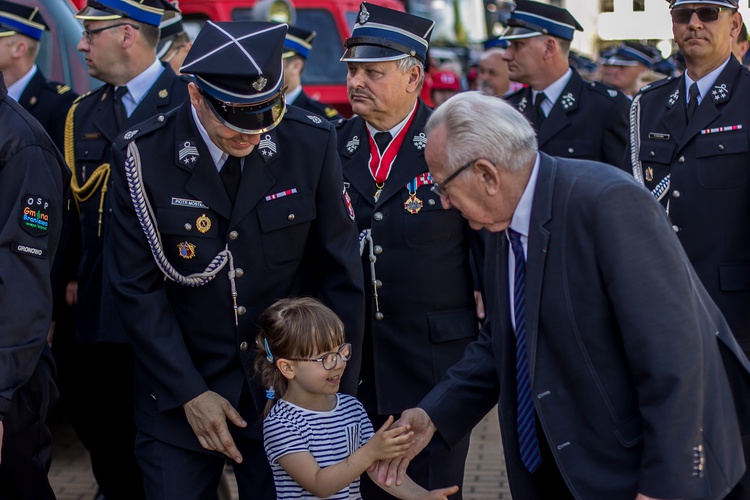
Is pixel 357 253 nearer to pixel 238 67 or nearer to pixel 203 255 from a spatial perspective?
pixel 203 255

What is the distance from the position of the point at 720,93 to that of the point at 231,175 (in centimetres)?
244

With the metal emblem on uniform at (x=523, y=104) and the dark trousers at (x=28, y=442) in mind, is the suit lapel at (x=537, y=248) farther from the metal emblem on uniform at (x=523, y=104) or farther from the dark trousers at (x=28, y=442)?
the metal emblem on uniform at (x=523, y=104)

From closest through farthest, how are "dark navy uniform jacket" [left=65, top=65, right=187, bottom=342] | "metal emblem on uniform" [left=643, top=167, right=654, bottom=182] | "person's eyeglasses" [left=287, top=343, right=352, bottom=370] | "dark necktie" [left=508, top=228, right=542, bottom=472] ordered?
"dark necktie" [left=508, top=228, right=542, bottom=472] < "person's eyeglasses" [left=287, top=343, right=352, bottom=370] < "dark navy uniform jacket" [left=65, top=65, right=187, bottom=342] < "metal emblem on uniform" [left=643, top=167, right=654, bottom=182]

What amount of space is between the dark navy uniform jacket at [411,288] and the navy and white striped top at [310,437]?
782mm

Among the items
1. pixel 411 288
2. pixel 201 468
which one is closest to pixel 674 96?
pixel 411 288

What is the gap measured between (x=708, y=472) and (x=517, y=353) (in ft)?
1.91

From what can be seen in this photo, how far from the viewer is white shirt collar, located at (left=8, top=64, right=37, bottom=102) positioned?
571 centimetres

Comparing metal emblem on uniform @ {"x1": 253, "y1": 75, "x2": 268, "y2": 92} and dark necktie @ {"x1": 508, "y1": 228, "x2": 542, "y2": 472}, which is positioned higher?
metal emblem on uniform @ {"x1": 253, "y1": 75, "x2": 268, "y2": 92}

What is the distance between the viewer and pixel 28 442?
3664 millimetres

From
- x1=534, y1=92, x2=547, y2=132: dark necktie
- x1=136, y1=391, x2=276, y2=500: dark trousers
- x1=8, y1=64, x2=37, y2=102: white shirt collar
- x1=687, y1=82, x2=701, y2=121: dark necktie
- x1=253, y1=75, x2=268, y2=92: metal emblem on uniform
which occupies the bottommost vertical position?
x1=136, y1=391, x2=276, y2=500: dark trousers

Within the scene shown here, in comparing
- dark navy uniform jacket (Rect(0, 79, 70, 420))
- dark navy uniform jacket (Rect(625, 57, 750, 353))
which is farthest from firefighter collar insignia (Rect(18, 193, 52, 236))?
dark navy uniform jacket (Rect(625, 57, 750, 353))

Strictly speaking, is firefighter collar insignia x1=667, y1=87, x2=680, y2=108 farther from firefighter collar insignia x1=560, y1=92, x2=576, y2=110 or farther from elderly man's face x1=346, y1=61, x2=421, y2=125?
elderly man's face x1=346, y1=61, x2=421, y2=125

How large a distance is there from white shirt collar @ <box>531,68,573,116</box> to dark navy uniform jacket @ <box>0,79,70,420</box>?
3507 millimetres

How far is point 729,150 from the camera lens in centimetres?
481
